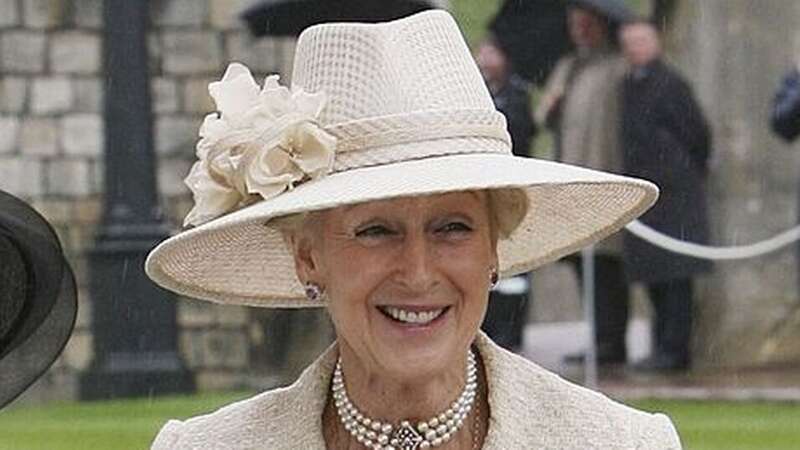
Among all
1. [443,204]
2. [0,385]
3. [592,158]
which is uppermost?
[443,204]

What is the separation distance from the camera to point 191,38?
1425cm

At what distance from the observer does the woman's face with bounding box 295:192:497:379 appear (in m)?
3.04

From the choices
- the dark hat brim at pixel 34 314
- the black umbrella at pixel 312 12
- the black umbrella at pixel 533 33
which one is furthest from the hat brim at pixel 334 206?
the black umbrella at pixel 533 33

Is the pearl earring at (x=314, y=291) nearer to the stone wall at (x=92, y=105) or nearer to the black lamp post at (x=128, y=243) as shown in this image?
the black lamp post at (x=128, y=243)

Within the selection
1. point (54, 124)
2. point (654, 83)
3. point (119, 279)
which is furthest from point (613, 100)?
point (54, 124)

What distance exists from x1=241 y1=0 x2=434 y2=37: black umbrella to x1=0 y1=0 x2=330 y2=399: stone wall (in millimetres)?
1431

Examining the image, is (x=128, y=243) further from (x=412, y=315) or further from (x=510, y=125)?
(x=412, y=315)

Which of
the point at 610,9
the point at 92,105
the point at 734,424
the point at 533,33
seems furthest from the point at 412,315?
the point at 92,105

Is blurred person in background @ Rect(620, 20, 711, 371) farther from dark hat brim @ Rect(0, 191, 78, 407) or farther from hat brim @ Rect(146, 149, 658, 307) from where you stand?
dark hat brim @ Rect(0, 191, 78, 407)

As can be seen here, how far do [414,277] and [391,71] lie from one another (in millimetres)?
254

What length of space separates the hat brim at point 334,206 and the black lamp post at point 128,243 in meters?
8.95

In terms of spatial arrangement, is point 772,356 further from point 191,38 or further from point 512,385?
point 512,385

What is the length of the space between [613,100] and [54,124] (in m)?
3.75

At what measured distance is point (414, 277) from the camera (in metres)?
3.03
